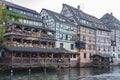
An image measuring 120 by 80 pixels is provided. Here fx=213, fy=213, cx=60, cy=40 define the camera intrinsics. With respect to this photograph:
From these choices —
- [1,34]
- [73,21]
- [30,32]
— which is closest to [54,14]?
[73,21]

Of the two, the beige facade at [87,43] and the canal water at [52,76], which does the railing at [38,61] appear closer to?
the canal water at [52,76]

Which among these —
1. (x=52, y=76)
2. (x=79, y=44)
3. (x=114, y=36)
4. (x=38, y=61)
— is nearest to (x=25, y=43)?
(x=38, y=61)

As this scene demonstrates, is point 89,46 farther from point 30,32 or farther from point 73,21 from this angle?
point 30,32

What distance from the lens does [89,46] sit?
2694 inches

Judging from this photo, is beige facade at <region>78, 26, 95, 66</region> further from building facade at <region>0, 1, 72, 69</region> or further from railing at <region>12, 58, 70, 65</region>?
railing at <region>12, 58, 70, 65</region>

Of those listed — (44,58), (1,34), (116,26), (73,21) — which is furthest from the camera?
(116,26)

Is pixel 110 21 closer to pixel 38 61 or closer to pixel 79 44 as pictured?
pixel 79 44

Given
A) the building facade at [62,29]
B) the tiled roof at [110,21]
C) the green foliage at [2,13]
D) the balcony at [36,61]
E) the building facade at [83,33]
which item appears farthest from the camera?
the tiled roof at [110,21]

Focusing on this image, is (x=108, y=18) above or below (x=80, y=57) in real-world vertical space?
above

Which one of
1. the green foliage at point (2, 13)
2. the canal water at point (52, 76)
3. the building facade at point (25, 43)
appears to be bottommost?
the canal water at point (52, 76)

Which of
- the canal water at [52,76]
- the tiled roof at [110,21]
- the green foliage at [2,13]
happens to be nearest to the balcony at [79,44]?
the canal water at [52,76]

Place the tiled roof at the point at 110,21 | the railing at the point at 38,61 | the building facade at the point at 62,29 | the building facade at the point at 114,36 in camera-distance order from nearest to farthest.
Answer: the railing at the point at 38,61 < the building facade at the point at 62,29 < the building facade at the point at 114,36 < the tiled roof at the point at 110,21

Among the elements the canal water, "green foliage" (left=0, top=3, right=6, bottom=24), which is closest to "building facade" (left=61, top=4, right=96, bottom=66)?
the canal water

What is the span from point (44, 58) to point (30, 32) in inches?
259
